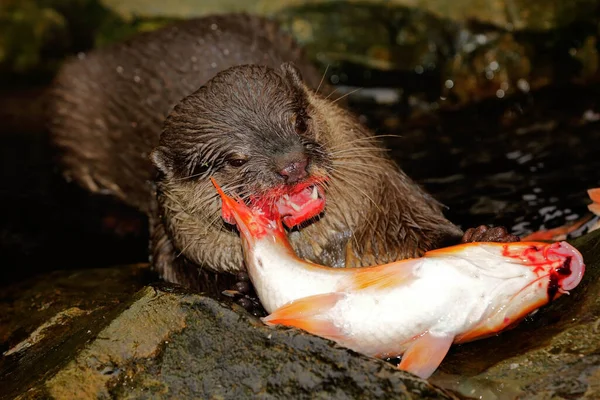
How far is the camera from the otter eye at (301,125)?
2904 mm

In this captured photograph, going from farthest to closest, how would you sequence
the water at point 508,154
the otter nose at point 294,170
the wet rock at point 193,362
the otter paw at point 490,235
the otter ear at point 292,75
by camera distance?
the water at point 508,154, the otter ear at point 292,75, the otter paw at point 490,235, the otter nose at point 294,170, the wet rock at point 193,362

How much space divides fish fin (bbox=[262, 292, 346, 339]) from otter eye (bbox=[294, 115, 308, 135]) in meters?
0.76

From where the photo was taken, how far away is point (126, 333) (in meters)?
2.31

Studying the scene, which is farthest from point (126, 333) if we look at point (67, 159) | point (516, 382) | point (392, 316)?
point (67, 159)

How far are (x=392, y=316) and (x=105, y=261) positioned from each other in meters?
2.25

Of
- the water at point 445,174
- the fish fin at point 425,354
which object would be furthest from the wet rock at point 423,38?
the fish fin at point 425,354

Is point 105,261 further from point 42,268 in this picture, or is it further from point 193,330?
point 193,330

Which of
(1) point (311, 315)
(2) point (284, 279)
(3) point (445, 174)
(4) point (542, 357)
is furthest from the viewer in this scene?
(3) point (445, 174)

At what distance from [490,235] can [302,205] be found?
2.03 feet

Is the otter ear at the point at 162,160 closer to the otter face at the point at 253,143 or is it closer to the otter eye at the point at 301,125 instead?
the otter face at the point at 253,143

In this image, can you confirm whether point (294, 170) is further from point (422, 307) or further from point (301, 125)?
point (422, 307)

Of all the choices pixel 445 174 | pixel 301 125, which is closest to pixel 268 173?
pixel 301 125

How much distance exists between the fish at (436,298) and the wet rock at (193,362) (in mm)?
125

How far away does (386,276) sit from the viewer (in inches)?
92.1
